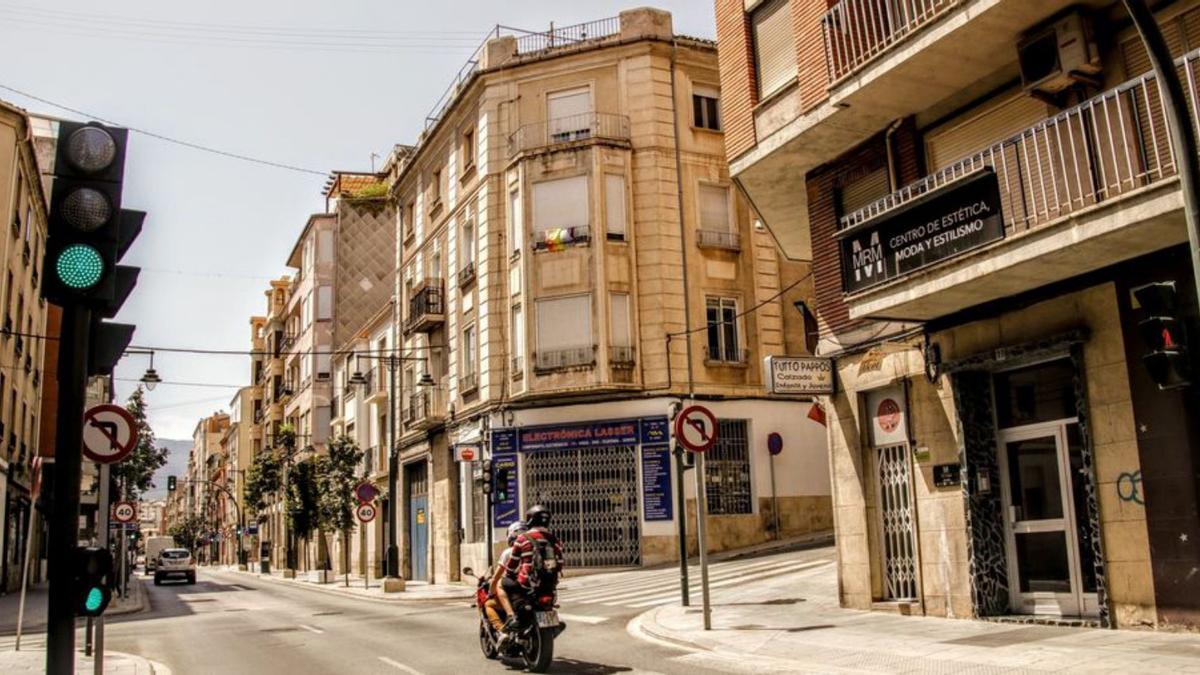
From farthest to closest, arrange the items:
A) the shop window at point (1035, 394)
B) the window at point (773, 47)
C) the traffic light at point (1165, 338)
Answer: the window at point (773, 47), the shop window at point (1035, 394), the traffic light at point (1165, 338)

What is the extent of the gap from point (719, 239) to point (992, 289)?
56.8 ft

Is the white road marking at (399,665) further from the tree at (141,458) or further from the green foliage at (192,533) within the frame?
the green foliage at (192,533)

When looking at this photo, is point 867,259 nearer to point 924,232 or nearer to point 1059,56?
point 924,232

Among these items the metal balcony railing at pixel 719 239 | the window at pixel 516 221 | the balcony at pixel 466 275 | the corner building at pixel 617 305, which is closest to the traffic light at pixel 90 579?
the corner building at pixel 617 305

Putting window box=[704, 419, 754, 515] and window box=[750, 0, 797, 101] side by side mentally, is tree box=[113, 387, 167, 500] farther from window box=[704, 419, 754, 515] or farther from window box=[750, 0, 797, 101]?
window box=[750, 0, 797, 101]

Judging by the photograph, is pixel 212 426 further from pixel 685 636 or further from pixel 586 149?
pixel 685 636

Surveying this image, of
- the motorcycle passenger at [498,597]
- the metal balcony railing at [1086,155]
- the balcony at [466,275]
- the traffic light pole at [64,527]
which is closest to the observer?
the traffic light pole at [64,527]

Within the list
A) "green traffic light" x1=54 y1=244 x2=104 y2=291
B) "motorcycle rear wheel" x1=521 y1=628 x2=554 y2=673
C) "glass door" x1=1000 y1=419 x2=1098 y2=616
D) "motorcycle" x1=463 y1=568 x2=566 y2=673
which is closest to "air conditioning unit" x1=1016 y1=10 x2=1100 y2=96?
"glass door" x1=1000 y1=419 x2=1098 y2=616

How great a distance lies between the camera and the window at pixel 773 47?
15617 mm

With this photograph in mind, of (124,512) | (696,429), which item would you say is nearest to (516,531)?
(696,429)

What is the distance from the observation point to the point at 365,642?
13.4 metres

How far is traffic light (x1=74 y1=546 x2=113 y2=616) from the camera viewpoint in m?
4.93

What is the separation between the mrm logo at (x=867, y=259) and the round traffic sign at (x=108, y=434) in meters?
8.87

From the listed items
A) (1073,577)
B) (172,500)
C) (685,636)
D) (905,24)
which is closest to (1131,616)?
(1073,577)
